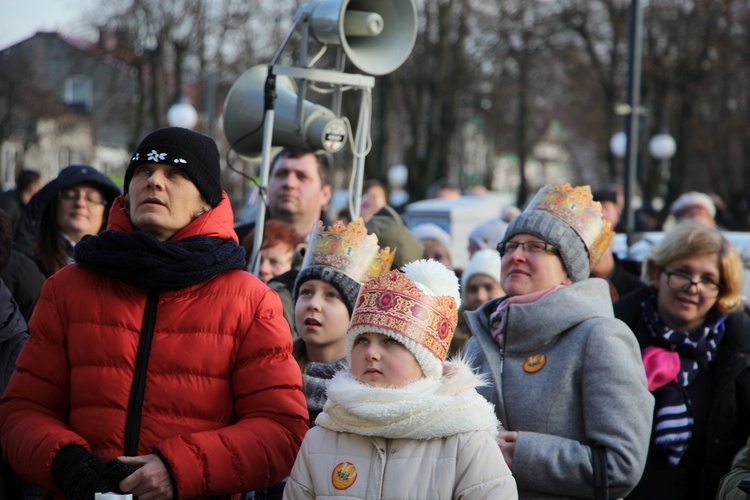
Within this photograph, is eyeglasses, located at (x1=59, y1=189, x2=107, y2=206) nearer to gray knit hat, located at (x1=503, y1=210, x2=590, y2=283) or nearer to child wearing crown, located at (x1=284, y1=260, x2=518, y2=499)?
gray knit hat, located at (x1=503, y1=210, x2=590, y2=283)

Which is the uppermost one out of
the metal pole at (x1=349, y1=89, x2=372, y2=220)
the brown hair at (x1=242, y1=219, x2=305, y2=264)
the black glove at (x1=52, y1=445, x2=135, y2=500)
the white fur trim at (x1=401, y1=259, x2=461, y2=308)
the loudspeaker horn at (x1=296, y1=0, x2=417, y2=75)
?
the loudspeaker horn at (x1=296, y1=0, x2=417, y2=75)

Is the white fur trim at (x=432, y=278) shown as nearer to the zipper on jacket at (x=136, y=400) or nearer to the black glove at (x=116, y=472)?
the zipper on jacket at (x=136, y=400)

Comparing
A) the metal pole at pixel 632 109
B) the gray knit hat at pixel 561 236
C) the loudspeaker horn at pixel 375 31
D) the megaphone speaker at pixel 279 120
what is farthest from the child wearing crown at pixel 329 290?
the metal pole at pixel 632 109

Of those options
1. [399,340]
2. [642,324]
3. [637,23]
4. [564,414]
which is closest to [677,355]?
[642,324]

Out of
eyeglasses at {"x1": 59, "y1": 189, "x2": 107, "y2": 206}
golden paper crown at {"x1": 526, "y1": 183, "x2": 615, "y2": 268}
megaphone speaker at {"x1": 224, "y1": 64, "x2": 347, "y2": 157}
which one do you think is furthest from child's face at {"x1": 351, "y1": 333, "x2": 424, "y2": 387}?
eyeglasses at {"x1": 59, "y1": 189, "x2": 107, "y2": 206}

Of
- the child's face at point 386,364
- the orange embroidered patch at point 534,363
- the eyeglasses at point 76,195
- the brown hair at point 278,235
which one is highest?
the eyeglasses at point 76,195

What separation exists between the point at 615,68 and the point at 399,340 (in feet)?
104

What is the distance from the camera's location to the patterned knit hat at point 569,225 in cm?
405

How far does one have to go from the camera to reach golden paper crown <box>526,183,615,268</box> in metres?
4.14

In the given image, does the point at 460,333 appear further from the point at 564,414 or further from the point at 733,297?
the point at 564,414

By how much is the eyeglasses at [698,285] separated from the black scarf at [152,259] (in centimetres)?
241

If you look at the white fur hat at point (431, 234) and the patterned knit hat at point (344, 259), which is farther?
the white fur hat at point (431, 234)

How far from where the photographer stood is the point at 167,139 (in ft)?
10.5

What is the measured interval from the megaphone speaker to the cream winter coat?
2711 millimetres
